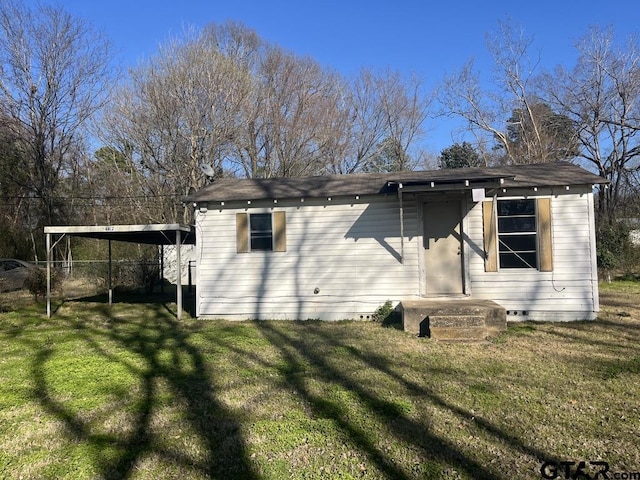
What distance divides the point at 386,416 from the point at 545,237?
5.96 metres

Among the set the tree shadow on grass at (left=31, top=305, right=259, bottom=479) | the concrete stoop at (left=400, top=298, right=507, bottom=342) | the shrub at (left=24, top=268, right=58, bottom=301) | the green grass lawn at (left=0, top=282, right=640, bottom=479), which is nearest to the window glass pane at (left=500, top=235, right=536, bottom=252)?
the concrete stoop at (left=400, top=298, right=507, bottom=342)

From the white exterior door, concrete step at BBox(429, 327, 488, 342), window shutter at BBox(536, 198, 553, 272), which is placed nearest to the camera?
concrete step at BBox(429, 327, 488, 342)

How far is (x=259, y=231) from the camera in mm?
9383

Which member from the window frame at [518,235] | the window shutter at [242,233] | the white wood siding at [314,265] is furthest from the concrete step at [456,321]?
the window shutter at [242,233]

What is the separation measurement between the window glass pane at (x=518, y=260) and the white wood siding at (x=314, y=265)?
1.69 metres

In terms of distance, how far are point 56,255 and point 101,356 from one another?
1797 cm

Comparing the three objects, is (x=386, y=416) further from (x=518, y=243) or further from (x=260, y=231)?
(x=260, y=231)

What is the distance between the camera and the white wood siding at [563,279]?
8.20 meters

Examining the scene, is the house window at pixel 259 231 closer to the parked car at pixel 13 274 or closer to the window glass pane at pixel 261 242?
the window glass pane at pixel 261 242

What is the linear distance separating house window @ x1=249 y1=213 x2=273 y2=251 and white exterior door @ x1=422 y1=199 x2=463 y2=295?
3304 mm

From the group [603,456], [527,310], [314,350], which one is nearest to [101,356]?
[314,350]

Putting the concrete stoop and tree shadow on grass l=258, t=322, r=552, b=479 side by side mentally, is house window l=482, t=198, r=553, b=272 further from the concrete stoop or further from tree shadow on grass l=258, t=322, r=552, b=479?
tree shadow on grass l=258, t=322, r=552, b=479

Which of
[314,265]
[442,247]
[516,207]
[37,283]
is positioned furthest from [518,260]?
[37,283]

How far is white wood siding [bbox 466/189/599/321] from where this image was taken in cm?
820
